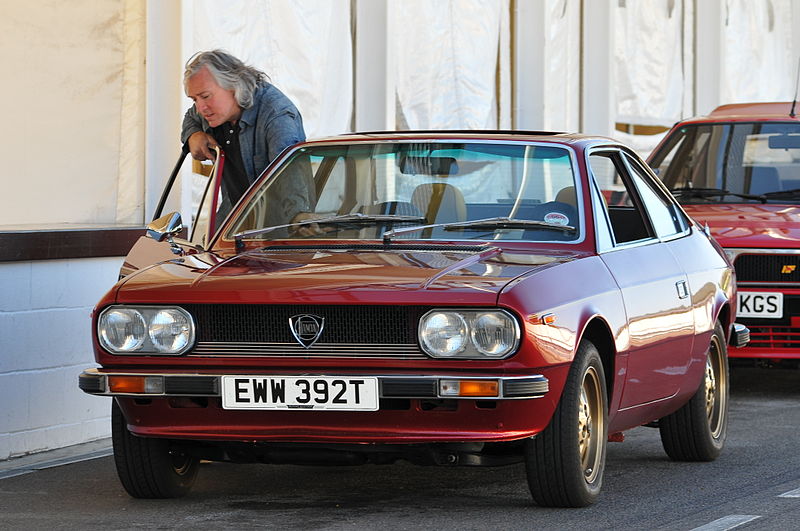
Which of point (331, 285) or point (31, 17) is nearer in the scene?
point (331, 285)

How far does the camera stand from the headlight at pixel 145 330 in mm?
6164

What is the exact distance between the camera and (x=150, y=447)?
21.5ft

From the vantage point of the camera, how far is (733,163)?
456 inches

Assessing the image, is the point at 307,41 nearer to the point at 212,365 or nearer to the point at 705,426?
the point at 705,426

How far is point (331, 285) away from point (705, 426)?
257 centimetres

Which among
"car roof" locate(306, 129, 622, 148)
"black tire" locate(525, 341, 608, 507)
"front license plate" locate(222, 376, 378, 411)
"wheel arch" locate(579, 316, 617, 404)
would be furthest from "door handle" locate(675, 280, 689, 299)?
"front license plate" locate(222, 376, 378, 411)

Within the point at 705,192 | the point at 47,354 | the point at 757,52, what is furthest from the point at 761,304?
the point at 757,52

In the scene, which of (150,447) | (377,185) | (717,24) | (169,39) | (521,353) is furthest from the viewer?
(717,24)

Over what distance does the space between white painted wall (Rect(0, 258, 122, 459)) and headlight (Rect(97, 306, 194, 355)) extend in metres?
2.20

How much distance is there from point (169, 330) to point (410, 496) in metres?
1.28

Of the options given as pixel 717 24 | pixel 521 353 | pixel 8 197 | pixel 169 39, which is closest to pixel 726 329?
pixel 521 353

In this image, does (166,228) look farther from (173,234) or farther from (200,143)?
(200,143)

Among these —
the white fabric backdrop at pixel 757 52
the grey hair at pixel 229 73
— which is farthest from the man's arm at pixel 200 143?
the white fabric backdrop at pixel 757 52

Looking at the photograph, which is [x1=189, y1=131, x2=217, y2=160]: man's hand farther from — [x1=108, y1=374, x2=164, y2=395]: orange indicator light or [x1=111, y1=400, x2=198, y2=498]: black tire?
[x1=108, y1=374, x2=164, y2=395]: orange indicator light
